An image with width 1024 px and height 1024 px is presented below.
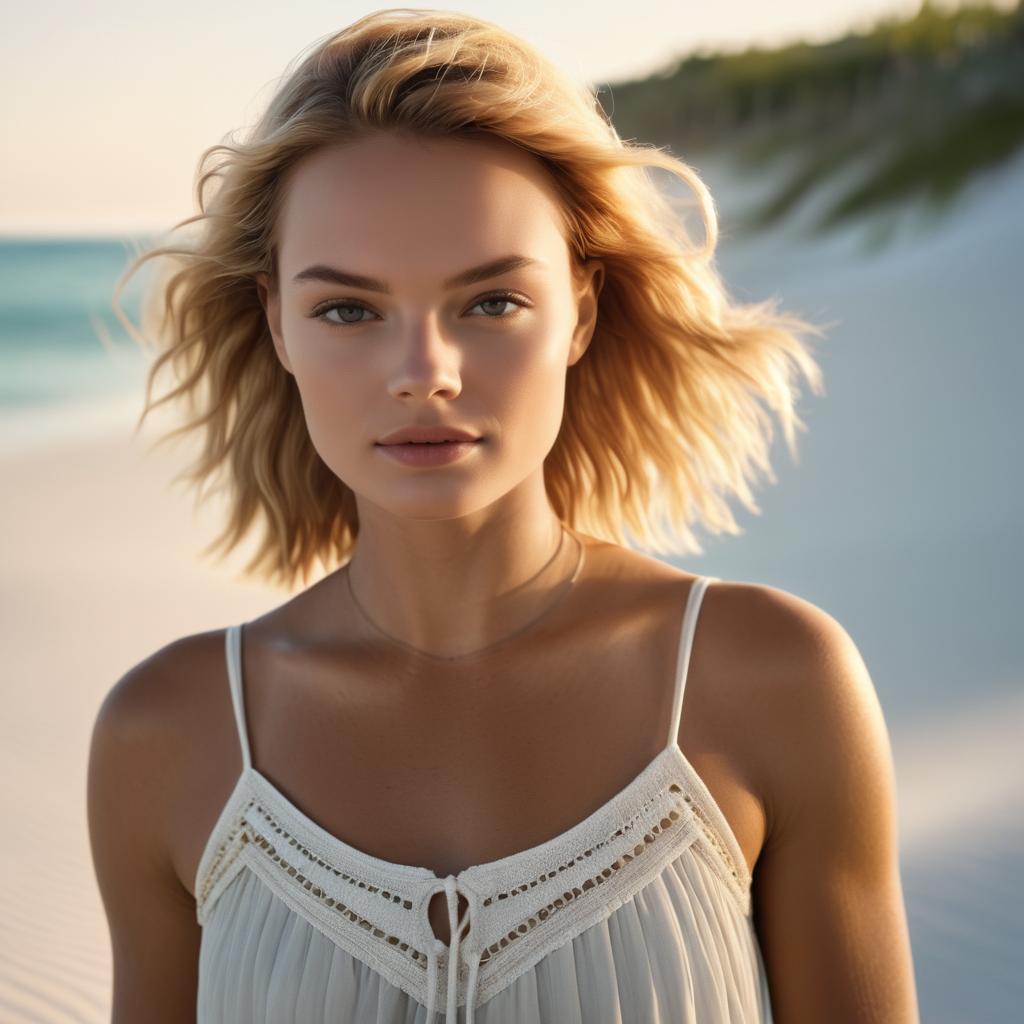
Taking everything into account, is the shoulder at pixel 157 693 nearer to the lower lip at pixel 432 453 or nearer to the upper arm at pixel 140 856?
the upper arm at pixel 140 856

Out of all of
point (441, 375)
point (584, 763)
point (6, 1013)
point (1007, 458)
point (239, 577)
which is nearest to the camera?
point (441, 375)

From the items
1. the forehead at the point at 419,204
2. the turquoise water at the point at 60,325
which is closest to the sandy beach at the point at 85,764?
the forehead at the point at 419,204

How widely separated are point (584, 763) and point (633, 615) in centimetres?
26

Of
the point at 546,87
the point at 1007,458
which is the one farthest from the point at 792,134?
the point at 546,87

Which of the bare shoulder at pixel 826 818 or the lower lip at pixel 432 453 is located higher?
the lower lip at pixel 432 453

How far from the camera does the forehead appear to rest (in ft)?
6.62

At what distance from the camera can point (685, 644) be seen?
2184 millimetres

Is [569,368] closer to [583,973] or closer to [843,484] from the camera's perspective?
[583,973]

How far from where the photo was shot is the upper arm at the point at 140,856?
236 cm

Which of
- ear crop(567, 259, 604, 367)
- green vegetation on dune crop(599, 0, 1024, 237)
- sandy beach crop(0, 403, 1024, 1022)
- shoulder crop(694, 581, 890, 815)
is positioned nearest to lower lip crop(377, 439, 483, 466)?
ear crop(567, 259, 604, 367)

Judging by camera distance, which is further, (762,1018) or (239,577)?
(239,577)

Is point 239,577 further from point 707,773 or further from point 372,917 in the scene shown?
point 707,773

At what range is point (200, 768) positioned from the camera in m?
2.33

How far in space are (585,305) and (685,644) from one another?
584mm
